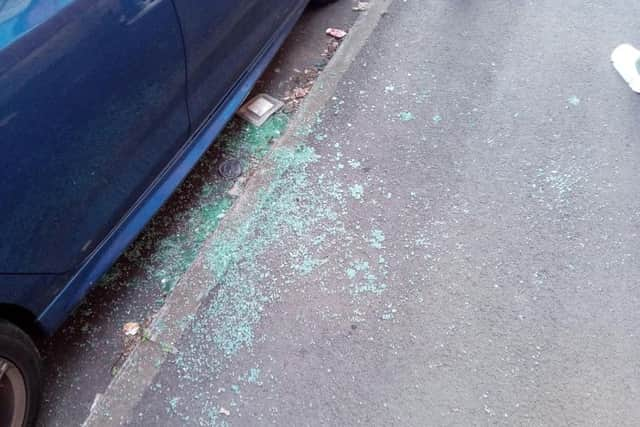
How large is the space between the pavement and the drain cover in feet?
0.30

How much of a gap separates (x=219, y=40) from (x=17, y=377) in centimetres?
145

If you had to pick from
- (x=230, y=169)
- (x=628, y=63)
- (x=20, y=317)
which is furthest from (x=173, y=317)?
(x=628, y=63)

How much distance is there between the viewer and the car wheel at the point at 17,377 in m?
1.49

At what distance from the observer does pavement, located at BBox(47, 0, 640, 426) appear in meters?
1.79

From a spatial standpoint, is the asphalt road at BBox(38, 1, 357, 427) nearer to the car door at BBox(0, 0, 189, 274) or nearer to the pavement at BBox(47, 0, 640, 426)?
the pavement at BBox(47, 0, 640, 426)

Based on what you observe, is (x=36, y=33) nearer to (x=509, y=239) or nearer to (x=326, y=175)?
(x=326, y=175)

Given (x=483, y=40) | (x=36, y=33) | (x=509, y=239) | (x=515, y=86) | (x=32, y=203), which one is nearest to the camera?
(x=36, y=33)

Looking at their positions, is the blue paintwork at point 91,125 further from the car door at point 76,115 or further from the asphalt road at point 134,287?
the asphalt road at point 134,287

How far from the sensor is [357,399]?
177 cm

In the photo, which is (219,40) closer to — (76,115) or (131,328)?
(76,115)

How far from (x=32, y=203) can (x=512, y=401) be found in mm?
1713

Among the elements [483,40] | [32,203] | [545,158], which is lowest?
[545,158]

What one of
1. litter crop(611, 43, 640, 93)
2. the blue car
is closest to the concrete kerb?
the blue car

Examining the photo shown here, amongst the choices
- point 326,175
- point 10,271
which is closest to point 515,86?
point 326,175
